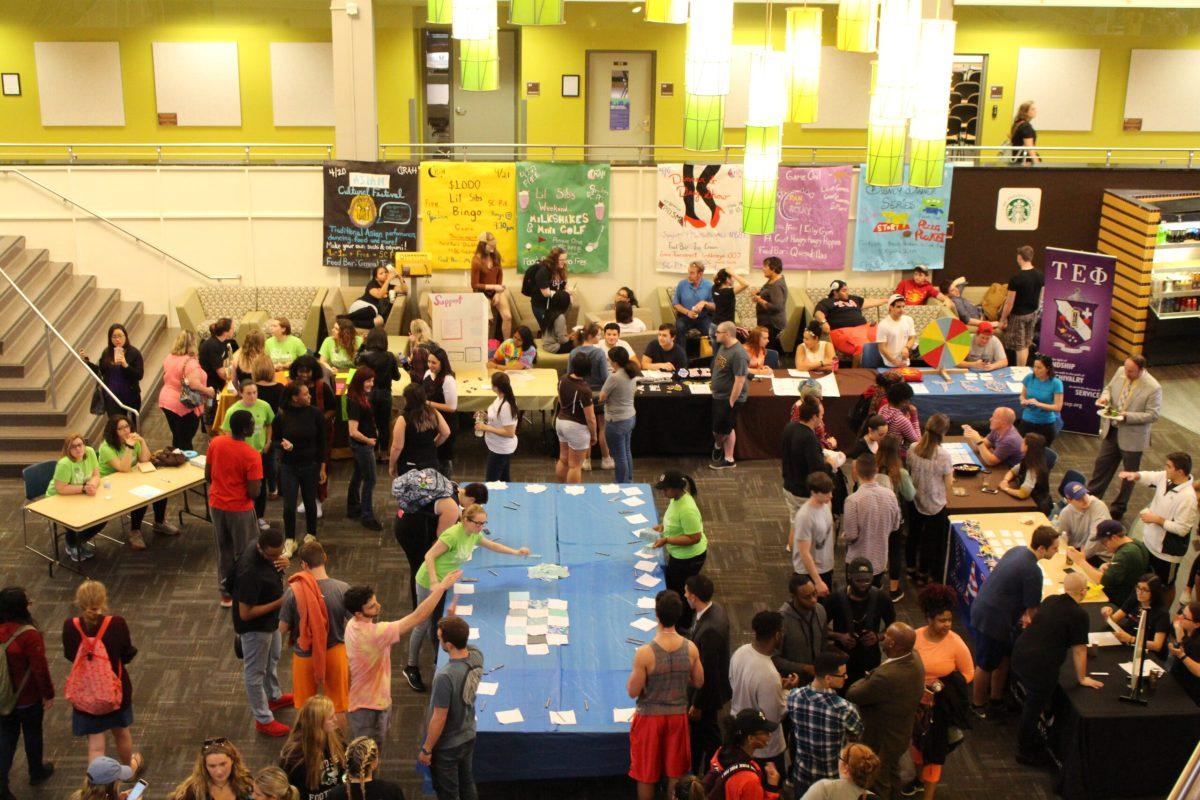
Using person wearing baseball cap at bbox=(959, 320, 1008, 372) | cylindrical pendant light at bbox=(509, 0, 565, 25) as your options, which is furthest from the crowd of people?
cylindrical pendant light at bbox=(509, 0, 565, 25)

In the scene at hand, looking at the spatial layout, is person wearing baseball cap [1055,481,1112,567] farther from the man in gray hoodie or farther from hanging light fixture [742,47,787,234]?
hanging light fixture [742,47,787,234]

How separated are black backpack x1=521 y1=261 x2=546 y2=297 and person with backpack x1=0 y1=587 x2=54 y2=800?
741cm

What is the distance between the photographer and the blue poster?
1438 centimetres

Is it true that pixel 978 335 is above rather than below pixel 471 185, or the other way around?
below

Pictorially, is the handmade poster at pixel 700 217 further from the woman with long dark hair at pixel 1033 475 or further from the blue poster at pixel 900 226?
the woman with long dark hair at pixel 1033 475

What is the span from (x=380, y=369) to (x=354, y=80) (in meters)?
5.11

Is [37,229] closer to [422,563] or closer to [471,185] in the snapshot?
[471,185]

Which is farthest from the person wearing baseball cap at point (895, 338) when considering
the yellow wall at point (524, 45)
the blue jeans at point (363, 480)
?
the yellow wall at point (524, 45)

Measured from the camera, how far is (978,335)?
12.0 meters

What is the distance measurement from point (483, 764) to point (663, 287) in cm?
875

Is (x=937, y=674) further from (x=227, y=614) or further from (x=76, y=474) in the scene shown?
(x=76, y=474)

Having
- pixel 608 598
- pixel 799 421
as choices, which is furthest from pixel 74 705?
pixel 799 421

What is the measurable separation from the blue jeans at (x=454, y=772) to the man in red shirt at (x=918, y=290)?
9097 mm

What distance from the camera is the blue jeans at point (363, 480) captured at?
9.74m
